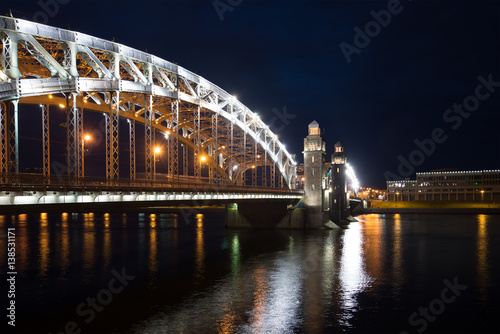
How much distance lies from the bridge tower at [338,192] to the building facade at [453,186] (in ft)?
258

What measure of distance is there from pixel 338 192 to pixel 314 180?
72.4 feet

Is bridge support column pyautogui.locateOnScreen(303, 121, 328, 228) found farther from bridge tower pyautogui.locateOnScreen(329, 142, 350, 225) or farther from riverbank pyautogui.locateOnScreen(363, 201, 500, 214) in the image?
riverbank pyautogui.locateOnScreen(363, 201, 500, 214)

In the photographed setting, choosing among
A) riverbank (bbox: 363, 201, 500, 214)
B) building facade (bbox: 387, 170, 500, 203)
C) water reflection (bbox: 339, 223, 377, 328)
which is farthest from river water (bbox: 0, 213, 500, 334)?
building facade (bbox: 387, 170, 500, 203)

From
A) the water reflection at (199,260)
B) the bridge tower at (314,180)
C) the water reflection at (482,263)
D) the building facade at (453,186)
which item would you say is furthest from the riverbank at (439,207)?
the water reflection at (199,260)

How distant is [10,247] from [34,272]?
15253 mm

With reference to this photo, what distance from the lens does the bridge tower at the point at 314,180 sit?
63.6 m

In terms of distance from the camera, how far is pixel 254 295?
23578 mm

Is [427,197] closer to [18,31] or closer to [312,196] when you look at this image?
[312,196]

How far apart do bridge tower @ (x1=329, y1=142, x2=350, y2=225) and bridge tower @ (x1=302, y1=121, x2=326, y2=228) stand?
18.0 metres

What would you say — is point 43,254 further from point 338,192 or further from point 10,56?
point 338,192

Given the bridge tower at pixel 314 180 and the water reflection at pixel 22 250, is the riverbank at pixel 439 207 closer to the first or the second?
the bridge tower at pixel 314 180

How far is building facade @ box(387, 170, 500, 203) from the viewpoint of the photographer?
522ft

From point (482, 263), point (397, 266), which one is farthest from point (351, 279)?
point (482, 263)

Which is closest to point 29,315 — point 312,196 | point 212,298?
point 212,298
